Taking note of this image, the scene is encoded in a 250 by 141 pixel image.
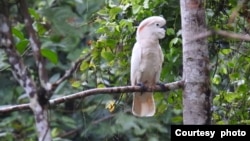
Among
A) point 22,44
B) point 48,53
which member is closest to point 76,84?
point 22,44

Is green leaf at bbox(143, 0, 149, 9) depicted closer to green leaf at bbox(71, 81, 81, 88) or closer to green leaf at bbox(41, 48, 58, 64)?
green leaf at bbox(71, 81, 81, 88)

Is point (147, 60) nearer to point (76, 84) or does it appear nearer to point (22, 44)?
point (76, 84)

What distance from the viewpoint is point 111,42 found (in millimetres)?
3752

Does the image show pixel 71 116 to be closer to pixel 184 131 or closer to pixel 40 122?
pixel 184 131

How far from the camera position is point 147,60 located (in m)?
4.05

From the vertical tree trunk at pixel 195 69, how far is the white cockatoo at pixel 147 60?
0.50 m

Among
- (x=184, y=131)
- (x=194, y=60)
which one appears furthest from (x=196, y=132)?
(x=194, y=60)

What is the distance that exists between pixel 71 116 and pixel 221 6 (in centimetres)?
353

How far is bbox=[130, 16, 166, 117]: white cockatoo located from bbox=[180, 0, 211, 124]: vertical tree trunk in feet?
1.65

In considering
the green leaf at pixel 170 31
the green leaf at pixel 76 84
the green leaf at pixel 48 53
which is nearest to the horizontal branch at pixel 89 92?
the green leaf at pixel 48 53

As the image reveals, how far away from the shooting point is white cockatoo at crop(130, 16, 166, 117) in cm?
361

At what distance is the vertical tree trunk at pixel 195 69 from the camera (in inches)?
119

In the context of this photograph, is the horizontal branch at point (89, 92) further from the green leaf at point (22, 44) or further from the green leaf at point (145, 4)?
the green leaf at point (145, 4)

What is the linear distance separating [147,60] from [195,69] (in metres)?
1.04
